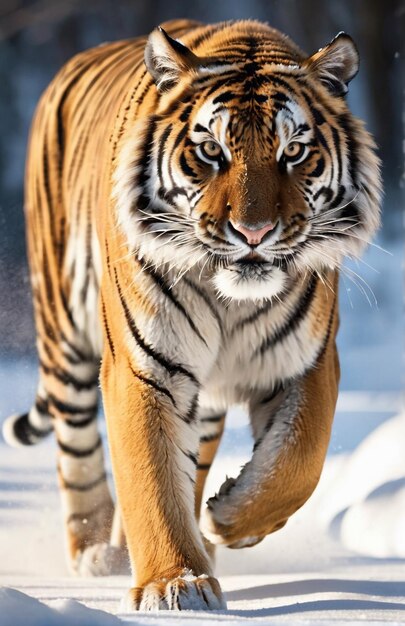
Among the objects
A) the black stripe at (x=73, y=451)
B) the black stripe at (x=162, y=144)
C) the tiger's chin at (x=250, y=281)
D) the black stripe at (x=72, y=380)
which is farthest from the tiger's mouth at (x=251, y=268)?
the black stripe at (x=73, y=451)

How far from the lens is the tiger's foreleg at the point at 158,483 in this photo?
204 cm

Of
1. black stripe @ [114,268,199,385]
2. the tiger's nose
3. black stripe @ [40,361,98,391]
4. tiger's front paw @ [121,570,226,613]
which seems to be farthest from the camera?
black stripe @ [40,361,98,391]

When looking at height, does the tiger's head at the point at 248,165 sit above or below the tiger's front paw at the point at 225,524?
above

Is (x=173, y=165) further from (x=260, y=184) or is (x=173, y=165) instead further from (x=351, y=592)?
(x=351, y=592)

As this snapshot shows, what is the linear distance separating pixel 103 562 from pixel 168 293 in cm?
106

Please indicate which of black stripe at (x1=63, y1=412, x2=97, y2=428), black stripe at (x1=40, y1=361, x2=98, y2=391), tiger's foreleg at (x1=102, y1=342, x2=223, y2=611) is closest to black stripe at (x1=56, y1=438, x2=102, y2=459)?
black stripe at (x1=63, y1=412, x2=97, y2=428)

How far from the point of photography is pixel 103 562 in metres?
3.07

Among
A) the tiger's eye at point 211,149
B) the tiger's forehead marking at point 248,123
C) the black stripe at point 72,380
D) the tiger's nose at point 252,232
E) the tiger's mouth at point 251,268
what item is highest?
the tiger's forehead marking at point 248,123

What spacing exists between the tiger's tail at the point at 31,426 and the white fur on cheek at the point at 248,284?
1110 mm

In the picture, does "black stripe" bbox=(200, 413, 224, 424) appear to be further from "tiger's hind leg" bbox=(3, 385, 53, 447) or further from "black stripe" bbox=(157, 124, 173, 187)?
"black stripe" bbox=(157, 124, 173, 187)

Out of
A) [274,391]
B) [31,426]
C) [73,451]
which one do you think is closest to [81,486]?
[73,451]

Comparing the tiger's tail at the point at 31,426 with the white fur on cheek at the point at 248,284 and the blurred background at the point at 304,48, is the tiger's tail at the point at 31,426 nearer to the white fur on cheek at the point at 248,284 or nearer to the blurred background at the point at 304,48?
the blurred background at the point at 304,48

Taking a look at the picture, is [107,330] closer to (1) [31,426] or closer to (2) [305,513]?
(1) [31,426]

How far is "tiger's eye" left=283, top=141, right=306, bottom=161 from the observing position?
225cm
